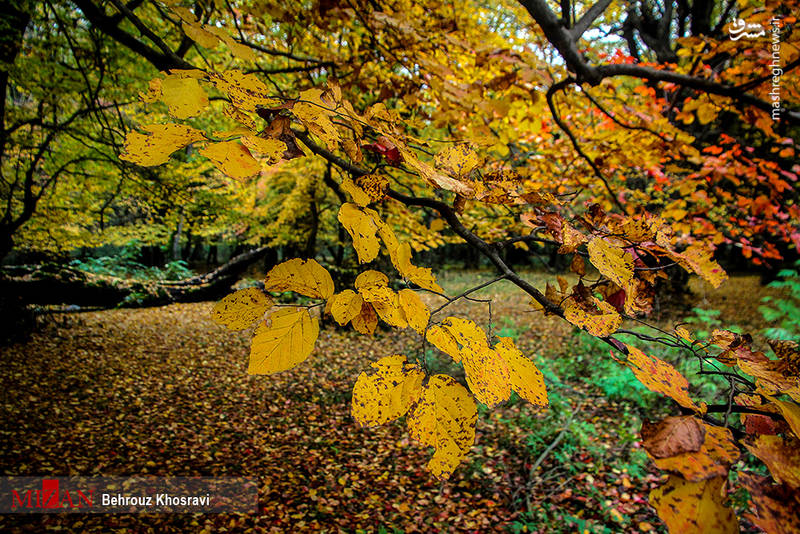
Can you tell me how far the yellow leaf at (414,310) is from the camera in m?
0.66

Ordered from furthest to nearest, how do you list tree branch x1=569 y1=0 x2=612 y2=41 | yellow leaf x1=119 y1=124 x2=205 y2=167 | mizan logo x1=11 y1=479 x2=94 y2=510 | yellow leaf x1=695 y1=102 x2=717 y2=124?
mizan logo x1=11 y1=479 x2=94 y2=510 < yellow leaf x1=695 y1=102 x2=717 y2=124 < tree branch x1=569 y1=0 x2=612 y2=41 < yellow leaf x1=119 y1=124 x2=205 y2=167

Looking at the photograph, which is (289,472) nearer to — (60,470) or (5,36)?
(60,470)

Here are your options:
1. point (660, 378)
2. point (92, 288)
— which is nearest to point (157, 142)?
point (660, 378)

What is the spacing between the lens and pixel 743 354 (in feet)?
2.29

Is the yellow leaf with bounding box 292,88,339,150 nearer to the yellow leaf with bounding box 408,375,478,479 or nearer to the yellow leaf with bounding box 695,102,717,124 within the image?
the yellow leaf with bounding box 408,375,478,479

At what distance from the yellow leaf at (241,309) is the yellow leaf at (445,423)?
1.11 ft

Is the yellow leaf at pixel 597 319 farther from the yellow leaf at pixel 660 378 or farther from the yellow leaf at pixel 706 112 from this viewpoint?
the yellow leaf at pixel 706 112

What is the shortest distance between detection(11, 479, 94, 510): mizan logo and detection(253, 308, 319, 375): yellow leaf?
364 cm

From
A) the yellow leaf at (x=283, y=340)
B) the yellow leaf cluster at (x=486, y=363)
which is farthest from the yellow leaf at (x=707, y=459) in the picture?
the yellow leaf at (x=283, y=340)

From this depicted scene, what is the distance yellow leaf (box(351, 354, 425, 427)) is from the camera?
60 centimetres

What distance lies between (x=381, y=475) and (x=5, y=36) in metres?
5.52

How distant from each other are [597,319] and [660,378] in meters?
0.14

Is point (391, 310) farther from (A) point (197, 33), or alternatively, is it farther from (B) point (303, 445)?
(B) point (303, 445)

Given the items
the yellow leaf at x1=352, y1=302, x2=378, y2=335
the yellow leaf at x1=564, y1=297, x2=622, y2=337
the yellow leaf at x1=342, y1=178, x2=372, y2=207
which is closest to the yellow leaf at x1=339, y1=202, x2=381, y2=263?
the yellow leaf at x1=342, y1=178, x2=372, y2=207
